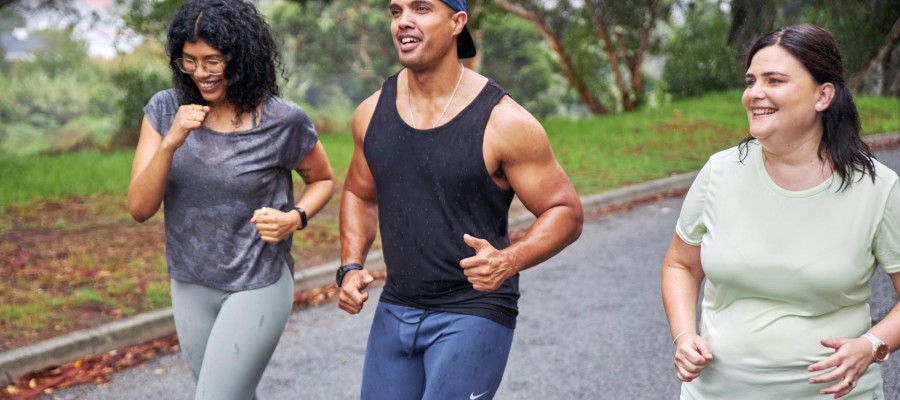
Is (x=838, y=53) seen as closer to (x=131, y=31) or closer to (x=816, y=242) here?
(x=816, y=242)

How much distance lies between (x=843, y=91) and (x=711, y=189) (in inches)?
15.7

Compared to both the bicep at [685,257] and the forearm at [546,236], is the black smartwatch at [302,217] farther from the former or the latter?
the bicep at [685,257]

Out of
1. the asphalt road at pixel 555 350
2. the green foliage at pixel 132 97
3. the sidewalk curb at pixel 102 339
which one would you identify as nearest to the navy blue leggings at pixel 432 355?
the asphalt road at pixel 555 350

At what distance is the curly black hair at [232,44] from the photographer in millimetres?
3492

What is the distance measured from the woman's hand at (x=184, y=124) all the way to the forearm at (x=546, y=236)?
3.81 ft

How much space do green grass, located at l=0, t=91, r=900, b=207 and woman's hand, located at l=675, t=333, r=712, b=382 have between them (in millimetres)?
9988

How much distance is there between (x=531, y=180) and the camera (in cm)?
297

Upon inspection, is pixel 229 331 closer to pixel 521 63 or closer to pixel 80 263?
pixel 80 263

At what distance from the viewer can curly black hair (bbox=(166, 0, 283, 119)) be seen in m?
3.49

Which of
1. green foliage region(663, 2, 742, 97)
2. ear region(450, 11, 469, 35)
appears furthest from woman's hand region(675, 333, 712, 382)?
green foliage region(663, 2, 742, 97)

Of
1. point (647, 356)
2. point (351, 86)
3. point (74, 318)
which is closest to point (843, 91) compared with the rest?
point (647, 356)

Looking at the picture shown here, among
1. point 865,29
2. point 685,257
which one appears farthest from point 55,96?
point 685,257

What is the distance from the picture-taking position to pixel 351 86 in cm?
5784

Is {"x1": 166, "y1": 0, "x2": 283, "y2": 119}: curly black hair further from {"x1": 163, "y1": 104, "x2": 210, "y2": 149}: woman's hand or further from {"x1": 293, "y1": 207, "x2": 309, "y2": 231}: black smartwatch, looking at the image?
{"x1": 293, "y1": 207, "x2": 309, "y2": 231}: black smartwatch
